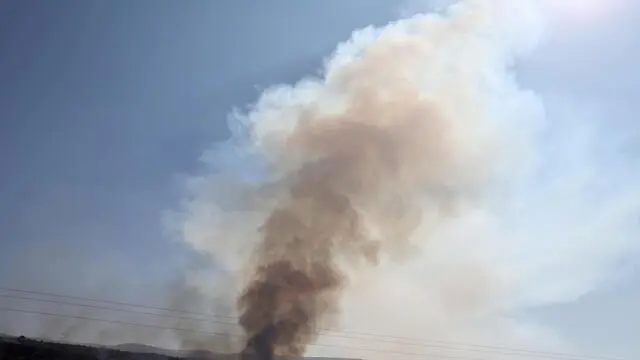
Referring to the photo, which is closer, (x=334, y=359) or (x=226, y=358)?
(x=226, y=358)

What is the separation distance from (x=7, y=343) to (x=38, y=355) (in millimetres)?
2352

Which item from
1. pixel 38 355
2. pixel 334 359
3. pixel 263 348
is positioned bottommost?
pixel 38 355

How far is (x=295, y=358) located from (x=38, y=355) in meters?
16.9

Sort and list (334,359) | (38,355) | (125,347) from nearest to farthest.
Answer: (38,355) → (125,347) → (334,359)

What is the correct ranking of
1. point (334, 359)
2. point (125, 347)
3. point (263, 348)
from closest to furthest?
1. point (263, 348)
2. point (125, 347)
3. point (334, 359)

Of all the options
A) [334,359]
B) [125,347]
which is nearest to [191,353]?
[125,347]

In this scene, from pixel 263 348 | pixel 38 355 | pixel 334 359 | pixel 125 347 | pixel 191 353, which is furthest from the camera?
pixel 334 359

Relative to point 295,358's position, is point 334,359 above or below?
above

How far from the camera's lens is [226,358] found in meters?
49.3

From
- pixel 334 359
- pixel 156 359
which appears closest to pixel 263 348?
pixel 156 359

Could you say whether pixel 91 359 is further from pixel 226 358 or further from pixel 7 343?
pixel 226 358

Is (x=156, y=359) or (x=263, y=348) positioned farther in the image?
(x=263, y=348)

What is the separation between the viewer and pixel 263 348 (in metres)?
46.5

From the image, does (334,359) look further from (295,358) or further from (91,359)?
(91,359)
